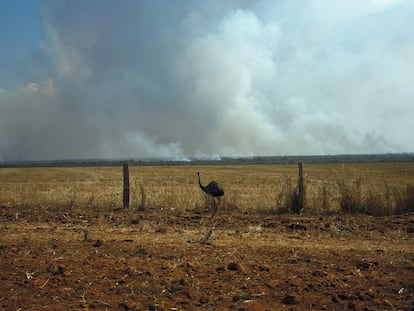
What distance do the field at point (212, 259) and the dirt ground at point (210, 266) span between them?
0.7 inches

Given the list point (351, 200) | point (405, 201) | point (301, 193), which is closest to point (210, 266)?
point (301, 193)

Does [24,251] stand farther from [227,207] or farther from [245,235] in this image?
[227,207]

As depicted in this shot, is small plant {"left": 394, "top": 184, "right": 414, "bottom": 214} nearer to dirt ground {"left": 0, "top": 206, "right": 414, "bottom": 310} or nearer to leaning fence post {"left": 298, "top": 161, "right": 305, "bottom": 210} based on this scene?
dirt ground {"left": 0, "top": 206, "right": 414, "bottom": 310}

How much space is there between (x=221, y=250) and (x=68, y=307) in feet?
11.6

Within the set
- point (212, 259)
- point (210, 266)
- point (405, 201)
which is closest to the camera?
point (210, 266)

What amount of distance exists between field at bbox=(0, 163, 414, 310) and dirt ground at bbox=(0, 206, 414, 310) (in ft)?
0.06

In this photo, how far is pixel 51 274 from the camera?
6336mm

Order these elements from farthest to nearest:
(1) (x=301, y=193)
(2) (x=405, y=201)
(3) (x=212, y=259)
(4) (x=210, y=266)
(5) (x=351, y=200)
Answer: (1) (x=301, y=193) < (5) (x=351, y=200) < (2) (x=405, y=201) < (3) (x=212, y=259) < (4) (x=210, y=266)

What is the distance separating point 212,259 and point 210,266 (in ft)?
1.81

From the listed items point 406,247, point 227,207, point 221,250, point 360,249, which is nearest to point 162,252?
point 221,250

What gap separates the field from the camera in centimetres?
546

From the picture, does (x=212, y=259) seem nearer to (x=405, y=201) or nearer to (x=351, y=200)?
(x=351, y=200)

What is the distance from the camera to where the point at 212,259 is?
735cm

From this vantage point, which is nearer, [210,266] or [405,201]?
[210,266]
